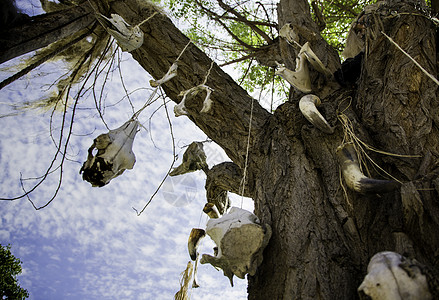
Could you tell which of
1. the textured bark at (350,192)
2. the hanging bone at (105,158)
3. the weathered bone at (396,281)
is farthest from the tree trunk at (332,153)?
the hanging bone at (105,158)

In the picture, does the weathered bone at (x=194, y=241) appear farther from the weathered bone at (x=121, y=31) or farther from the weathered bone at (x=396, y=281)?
the weathered bone at (x=121, y=31)

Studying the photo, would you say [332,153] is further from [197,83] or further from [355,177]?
[197,83]

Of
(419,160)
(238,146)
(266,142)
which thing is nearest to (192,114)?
(238,146)

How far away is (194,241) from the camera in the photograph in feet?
4.85

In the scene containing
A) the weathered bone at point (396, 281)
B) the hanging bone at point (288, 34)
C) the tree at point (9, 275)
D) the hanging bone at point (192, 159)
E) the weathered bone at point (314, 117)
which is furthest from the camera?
the tree at point (9, 275)

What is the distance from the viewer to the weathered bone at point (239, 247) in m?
1.18

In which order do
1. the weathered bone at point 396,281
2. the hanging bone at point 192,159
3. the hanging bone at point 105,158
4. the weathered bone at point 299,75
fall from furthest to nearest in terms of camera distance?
the hanging bone at point 192,159 < the weathered bone at point 299,75 < the hanging bone at point 105,158 < the weathered bone at point 396,281

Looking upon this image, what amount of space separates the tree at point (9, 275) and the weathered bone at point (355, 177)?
12.0 ft

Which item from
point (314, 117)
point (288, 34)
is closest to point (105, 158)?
point (314, 117)

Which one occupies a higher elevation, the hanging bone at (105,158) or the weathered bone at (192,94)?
the weathered bone at (192,94)

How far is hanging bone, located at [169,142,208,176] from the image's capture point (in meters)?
2.10

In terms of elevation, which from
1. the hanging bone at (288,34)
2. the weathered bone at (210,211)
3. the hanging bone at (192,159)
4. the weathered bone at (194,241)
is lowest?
the weathered bone at (194,241)

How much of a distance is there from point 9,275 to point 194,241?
307cm

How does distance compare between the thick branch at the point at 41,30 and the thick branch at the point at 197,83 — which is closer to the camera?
the thick branch at the point at 41,30
